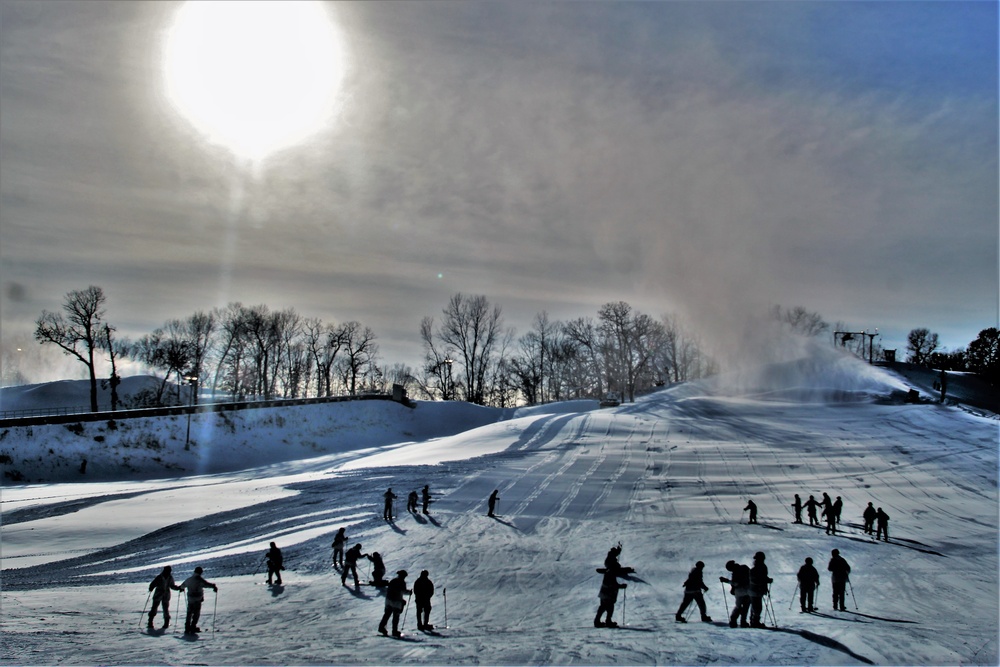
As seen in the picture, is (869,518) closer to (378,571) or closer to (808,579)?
(808,579)

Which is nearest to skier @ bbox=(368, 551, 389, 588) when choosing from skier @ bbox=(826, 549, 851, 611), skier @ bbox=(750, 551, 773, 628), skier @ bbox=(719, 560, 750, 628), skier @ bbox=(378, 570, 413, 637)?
skier @ bbox=(378, 570, 413, 637)

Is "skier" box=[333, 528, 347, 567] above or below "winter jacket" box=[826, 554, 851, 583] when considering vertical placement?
below

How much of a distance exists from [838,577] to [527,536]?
8261 mm

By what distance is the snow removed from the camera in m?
9.70

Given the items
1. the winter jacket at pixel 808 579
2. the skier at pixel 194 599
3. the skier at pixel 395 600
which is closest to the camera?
the skier at pixel 395 600

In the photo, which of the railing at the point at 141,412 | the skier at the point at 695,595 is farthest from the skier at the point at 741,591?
the railing at the point at 141,412

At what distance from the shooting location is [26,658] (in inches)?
336

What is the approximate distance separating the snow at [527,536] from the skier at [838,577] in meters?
0.28

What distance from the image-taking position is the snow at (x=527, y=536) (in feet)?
31.8

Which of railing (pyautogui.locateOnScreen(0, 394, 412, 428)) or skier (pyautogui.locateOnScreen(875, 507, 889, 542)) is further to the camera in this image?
railing (pyautogui.locateOnScreen(0, 394, 412, 428))

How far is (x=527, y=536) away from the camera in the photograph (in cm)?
1781

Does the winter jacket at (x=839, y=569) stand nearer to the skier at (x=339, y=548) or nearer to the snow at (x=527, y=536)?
the snow at (x=527, y=536)

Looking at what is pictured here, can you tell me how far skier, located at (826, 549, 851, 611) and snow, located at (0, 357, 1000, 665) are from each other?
280mm

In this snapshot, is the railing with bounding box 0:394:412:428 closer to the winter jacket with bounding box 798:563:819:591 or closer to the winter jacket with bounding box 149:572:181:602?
the winter jacket with bounding box 149:572:181:602
